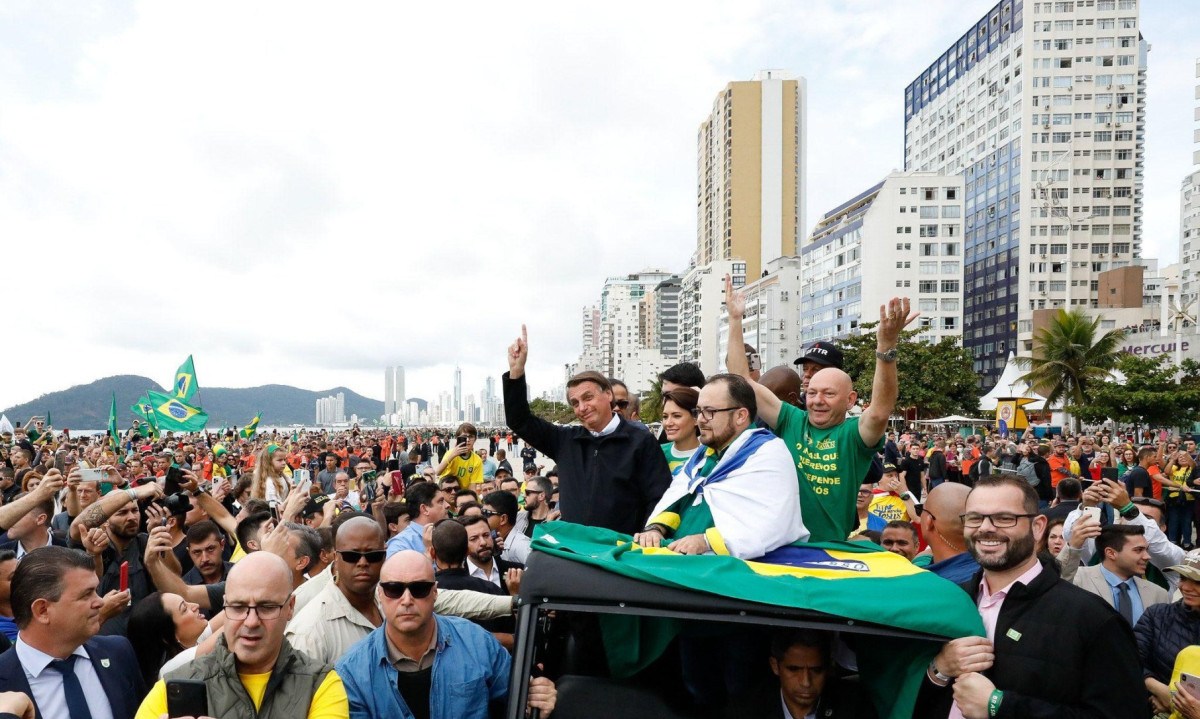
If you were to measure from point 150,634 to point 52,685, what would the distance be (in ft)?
2.48

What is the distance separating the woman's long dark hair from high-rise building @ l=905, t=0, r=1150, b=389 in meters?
94.6

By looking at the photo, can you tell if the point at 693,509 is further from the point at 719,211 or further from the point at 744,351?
the point at 719,211

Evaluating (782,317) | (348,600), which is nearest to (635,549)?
(348,600)

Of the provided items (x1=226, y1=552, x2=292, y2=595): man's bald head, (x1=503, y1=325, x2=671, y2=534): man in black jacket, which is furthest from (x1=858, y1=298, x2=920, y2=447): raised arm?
(x1=226, y1=552, x2=292, y2=595): man's bald head

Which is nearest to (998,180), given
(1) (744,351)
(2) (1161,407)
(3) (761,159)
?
(3) (761,159)

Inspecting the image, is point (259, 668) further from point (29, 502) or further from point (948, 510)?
point (29, 502)

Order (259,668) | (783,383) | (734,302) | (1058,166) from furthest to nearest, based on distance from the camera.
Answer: (1058,166) → (783,383) → (734,302) → (259,668)

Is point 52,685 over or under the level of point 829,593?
under

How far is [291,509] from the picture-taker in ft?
19.0

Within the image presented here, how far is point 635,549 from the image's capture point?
305cm

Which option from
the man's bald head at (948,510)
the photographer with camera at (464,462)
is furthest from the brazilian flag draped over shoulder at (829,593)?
the photographer with camera at (464,462)

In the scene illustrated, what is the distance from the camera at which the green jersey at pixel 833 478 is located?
13.7ft

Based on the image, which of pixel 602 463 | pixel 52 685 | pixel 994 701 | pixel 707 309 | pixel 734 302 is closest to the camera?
pixel 994 701

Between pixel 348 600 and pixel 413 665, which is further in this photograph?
pixel 348 600
